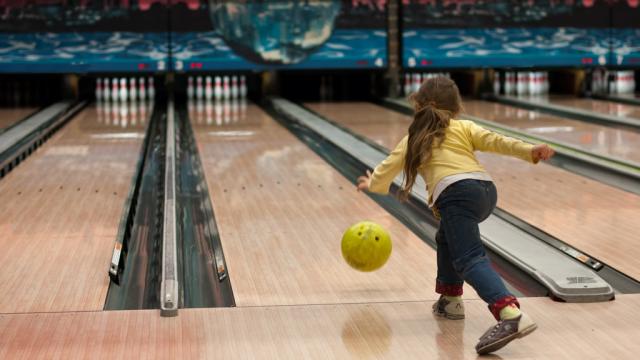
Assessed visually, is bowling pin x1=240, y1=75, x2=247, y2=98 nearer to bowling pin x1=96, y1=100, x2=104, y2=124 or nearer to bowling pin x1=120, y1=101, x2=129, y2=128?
bowling pin x1=120, y1=101, x2=129, y2=128

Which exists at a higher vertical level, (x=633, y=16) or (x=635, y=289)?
(x=633, y=16)

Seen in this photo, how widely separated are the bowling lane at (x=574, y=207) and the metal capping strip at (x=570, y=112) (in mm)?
2276

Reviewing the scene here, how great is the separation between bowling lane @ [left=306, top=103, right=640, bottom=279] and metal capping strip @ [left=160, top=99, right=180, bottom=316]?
5.33ft

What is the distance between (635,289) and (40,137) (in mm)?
5628

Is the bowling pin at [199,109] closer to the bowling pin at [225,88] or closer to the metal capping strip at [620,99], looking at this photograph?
the bowling pin at [225,88]

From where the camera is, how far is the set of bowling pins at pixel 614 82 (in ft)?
40.2

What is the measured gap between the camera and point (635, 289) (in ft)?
12.4

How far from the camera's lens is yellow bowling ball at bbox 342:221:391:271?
11.3 ft

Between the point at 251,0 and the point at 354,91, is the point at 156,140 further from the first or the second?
the point at 354,91

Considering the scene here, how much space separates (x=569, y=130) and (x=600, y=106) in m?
2.20

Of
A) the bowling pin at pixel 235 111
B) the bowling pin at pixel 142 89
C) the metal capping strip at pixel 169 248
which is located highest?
the bowling pin at pixel 142 89

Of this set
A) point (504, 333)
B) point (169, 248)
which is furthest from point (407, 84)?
point (504, 333)

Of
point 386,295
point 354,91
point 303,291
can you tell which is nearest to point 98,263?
point 303,291

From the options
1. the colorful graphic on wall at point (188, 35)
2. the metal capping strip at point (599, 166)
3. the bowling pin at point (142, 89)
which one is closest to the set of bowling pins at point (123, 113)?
the bowling pin at point (142, 89)
